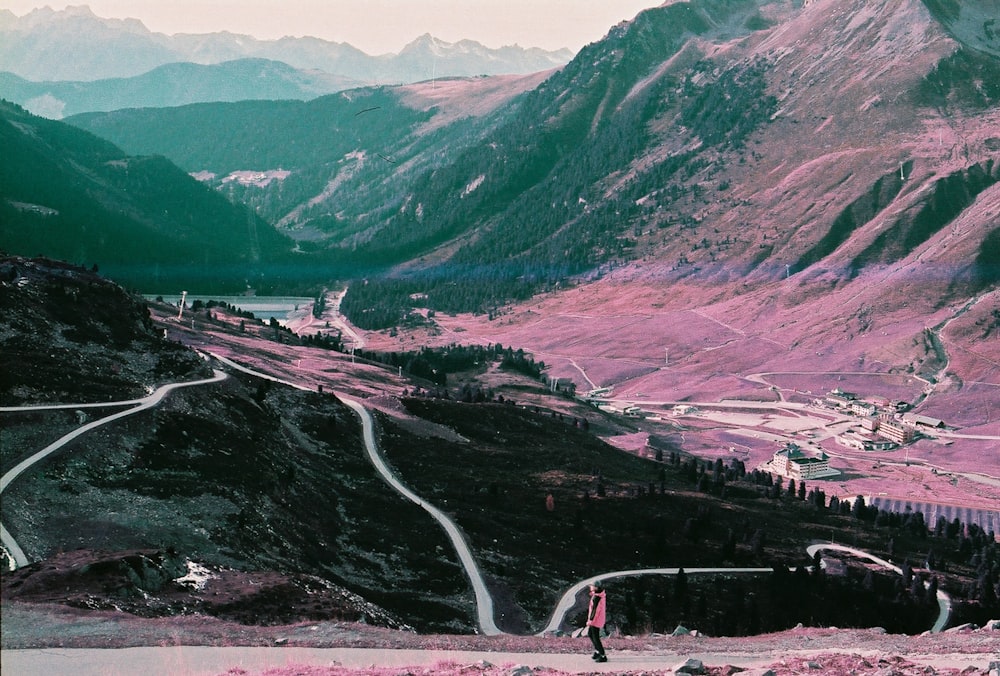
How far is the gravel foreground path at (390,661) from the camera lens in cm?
3900

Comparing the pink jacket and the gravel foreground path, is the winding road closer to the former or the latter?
the gravel foreground path

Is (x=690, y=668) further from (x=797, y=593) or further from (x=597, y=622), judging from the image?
(x=797, y=593)

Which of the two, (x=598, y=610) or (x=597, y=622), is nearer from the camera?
(x=598, y=610)

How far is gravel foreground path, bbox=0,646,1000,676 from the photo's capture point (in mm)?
39000

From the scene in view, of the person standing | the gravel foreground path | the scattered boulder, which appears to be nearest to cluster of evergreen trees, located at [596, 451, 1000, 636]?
the gravel foreground path

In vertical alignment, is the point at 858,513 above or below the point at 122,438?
below

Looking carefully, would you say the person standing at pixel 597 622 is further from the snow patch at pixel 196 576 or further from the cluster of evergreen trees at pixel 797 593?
the cluster of evergreen trees at pixel 797 593

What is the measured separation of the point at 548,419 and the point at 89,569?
125662 mm

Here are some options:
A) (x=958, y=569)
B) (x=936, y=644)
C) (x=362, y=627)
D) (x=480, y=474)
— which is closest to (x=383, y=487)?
(x=480, y=474)

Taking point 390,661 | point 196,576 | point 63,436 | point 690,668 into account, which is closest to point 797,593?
point 196,576

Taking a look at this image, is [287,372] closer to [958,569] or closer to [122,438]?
[122,438]

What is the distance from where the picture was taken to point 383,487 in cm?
10969

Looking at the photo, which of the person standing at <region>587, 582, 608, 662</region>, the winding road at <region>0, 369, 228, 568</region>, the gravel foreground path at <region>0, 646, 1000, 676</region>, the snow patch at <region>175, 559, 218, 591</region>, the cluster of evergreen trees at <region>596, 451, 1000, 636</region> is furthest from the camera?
the cluster of evergreen trees at <region>596, 451, 1000, 636</region>

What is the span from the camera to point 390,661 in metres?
45.2
